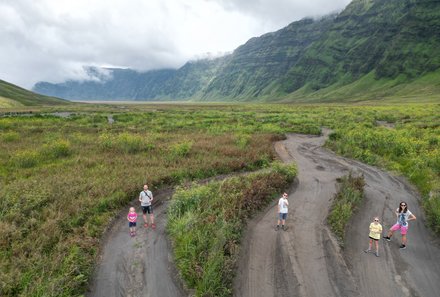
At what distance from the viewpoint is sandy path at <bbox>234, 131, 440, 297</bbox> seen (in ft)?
44.1

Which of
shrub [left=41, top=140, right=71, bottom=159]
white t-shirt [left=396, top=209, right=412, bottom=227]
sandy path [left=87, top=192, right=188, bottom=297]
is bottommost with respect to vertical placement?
sandy path [left=87, top=192, right=188, bottom=297]

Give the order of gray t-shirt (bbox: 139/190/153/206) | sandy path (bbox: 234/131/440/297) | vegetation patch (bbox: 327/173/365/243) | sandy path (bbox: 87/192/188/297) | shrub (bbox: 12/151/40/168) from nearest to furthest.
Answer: sandy path (bbox: 87/192/188/297) < sandy path (bbox: 234/131/440/297) < vegetation patch (bbox: 327/173/365/243) < gray t-shirt (bbox: 139/190/153/206) < shrub (bbox: 12/151/40/168)

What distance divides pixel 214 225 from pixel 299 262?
14.8ft

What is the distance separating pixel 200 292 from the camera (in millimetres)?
12281

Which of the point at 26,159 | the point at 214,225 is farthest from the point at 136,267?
Answer: the point at 26,159

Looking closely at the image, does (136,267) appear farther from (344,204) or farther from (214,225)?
(344,204)

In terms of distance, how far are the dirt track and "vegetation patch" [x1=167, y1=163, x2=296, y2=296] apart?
0.64 meters

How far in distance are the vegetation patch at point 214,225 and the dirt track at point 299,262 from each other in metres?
0.64

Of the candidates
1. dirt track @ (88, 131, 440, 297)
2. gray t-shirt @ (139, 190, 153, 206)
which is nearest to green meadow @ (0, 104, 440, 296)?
dirt track @ (88, 131, 440, 297)

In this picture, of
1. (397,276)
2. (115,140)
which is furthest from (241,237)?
(115,140)

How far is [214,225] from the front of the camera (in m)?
16.6

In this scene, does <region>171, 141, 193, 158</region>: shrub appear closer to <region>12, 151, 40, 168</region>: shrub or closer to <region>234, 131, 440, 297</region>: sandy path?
<region>12, 151, 40, 168</region>: shrub

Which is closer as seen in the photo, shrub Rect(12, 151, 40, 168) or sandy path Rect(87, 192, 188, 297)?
sandy path Rect(87, 192, 188, 297)

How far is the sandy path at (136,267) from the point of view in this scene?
1312 centimetres
